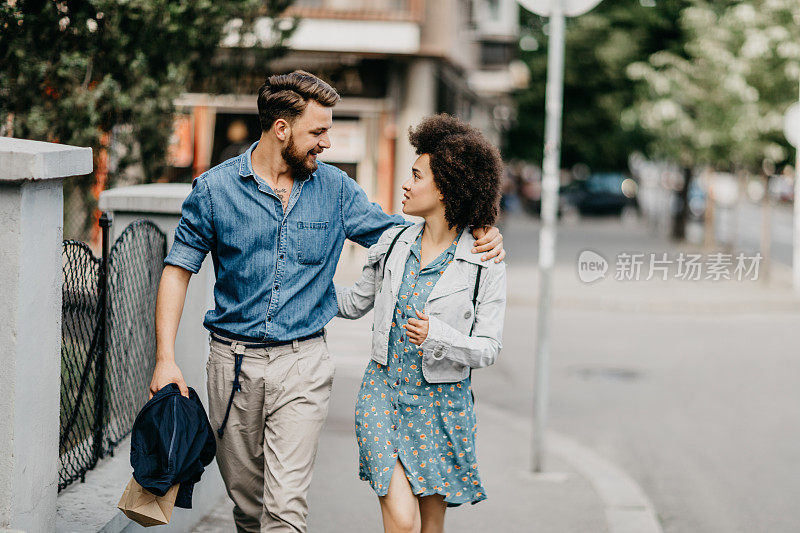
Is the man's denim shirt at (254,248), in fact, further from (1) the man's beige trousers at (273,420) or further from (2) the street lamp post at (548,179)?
(2) the street lamp post at (548,179)

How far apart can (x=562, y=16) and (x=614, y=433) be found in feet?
10.7

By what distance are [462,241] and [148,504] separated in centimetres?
138

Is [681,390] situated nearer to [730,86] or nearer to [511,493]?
[511,493]

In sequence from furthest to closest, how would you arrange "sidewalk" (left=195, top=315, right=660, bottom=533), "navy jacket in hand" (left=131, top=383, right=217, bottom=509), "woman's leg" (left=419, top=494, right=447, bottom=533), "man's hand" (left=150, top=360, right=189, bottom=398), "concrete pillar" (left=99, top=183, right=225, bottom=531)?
"sidewalk" (left=195, top=315, right=660, bottom=533)
"concrete pillar" (left=99, top=183, right=225, bottom=531)
"woman's leg" (left=419, top=494, right=447, bottom=533)
"man's hand" (left=150, top=360, right=189, bottom=398)
"navy jacket in hand" (left=131, top=383, right=217, bottom=509)

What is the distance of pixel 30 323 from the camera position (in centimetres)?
309

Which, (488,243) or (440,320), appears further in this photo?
(488,243)

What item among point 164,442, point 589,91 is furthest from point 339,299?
point 589,91

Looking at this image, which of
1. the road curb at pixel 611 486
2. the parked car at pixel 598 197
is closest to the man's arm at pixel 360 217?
the road curb at pixel 611 486

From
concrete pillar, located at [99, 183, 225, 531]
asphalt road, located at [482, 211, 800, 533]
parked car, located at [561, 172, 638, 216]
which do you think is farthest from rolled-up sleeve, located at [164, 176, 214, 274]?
parked car, located at [561, 172, 638, 216]

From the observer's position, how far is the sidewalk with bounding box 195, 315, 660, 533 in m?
5.46

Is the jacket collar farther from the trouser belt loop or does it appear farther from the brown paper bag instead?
the brown paper bag

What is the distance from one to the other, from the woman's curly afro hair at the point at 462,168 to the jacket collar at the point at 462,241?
0.04 metres

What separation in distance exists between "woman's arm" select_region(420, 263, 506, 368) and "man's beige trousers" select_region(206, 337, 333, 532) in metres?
0.44

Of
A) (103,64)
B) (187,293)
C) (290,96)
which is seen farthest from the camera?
(103,64)
